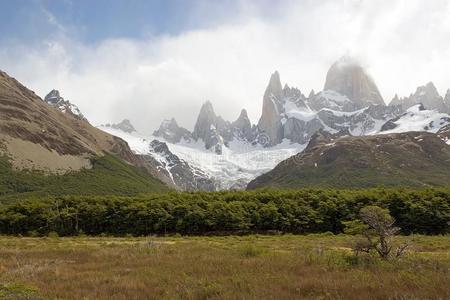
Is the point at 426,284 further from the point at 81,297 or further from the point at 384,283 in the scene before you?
the point at 81,297

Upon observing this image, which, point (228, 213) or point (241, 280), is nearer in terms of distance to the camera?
point (241, 280)

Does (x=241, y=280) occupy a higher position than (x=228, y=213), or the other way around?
(x=228, y=213)

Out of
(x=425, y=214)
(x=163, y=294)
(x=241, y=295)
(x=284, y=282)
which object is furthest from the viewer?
(x=425, y=214)

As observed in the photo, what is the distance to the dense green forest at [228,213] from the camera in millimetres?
77750

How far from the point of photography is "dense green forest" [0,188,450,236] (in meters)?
77.8

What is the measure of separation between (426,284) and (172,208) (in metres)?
73.8

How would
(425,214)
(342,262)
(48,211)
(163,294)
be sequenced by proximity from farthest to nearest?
(48,211)
(425,214)
(342,262)
(163,294)

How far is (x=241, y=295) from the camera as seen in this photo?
12.1 m

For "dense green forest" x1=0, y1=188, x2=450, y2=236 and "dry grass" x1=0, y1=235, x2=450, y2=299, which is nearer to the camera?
"dry grass" x1=0, y1=235, x2=450, y2=299

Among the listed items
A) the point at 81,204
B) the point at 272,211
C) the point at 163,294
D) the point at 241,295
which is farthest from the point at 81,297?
the point at 81,204

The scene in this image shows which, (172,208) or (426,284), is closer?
(426,284)

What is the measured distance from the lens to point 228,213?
81062 millimetres

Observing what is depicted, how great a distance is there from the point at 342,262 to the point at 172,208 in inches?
2645

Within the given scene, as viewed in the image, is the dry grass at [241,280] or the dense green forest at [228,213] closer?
the dry grass at [241,280]
